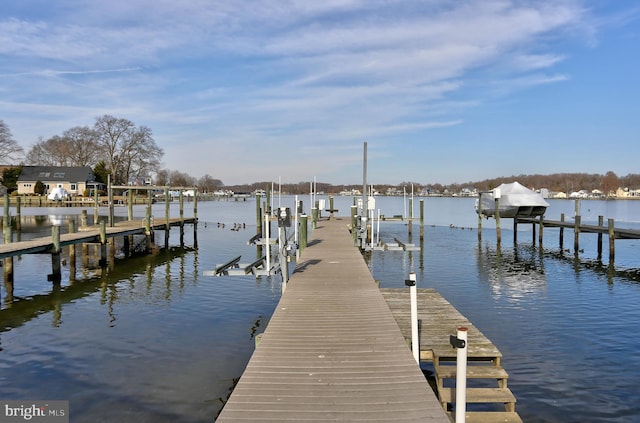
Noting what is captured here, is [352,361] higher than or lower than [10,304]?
higher

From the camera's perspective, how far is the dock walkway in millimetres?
4922

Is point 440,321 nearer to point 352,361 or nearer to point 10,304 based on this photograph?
point 352,361

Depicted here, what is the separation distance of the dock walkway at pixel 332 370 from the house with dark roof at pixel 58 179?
89334mm

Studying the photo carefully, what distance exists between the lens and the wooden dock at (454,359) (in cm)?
697

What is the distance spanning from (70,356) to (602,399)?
11203mm

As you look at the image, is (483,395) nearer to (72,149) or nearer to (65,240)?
(65,240)

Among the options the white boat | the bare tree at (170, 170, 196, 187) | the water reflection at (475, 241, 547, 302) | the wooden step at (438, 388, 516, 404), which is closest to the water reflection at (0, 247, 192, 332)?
the wooden step at (438, 388, 516, 404)

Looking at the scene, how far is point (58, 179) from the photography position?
87812 millimetres

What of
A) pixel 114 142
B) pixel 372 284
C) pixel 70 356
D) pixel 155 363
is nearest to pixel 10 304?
pixel 70 356

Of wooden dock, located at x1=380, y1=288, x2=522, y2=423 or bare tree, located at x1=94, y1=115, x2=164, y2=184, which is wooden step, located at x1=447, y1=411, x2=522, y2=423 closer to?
wooden dock, located at x1=380, y1=288, x2=522, y2=423

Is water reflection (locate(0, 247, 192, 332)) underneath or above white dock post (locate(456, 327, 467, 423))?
underneath

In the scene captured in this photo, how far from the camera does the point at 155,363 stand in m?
10.2

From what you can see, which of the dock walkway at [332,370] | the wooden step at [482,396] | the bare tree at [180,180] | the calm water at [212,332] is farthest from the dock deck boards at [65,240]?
the bare tree at [180,180]

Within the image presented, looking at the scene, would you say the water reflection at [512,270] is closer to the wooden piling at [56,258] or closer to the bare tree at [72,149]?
the wooden piling at [56,258]
